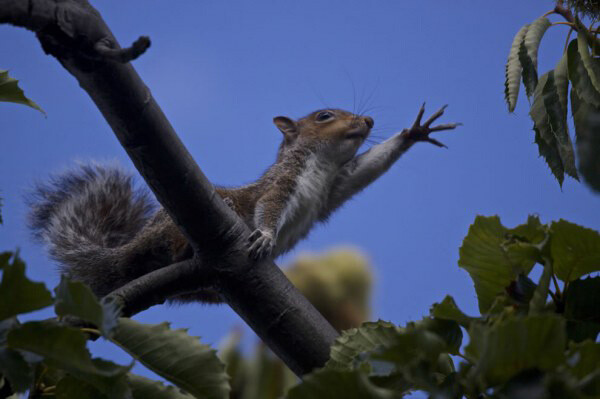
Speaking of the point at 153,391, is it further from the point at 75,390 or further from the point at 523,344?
the point at 523,344

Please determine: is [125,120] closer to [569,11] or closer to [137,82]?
[137,82]

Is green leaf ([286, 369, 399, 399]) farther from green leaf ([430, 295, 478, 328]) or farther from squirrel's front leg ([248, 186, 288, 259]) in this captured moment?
squirrel's front leg ([248, 186, 288, 259])

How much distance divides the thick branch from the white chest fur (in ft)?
3.60

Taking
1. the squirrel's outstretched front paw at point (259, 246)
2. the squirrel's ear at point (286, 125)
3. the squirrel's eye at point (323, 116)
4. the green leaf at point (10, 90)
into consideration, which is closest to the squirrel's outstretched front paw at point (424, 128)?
the squirrel's eye at point (323, 116)

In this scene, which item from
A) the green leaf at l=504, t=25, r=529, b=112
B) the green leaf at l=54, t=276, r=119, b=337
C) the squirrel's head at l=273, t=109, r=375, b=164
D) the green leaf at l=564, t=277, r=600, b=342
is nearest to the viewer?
the green leaf at l=54, t=276, r=119, b=337

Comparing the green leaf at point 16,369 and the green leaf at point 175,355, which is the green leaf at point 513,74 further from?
the green leaf at point 16,369

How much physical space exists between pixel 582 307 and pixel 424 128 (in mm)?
Answer: 2390

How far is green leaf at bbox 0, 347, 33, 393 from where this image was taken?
1104mm

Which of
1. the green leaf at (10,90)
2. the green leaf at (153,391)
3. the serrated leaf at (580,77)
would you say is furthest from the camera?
the serrated leaf at (580,77)

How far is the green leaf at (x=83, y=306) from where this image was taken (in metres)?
1.04

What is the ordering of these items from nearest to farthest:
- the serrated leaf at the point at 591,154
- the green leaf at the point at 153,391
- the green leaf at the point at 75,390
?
the serrated leaf at the point at 591,154 < the green leaf at the point at 75,390 < the green leaf at the point at 153,391

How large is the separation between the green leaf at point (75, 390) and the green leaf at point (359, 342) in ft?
1.39

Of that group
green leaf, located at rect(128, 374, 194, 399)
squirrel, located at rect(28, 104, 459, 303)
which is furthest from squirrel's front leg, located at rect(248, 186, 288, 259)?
green leaf, located at rect(128, 374, 194, 399)

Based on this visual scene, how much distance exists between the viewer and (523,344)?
2.84 ft
